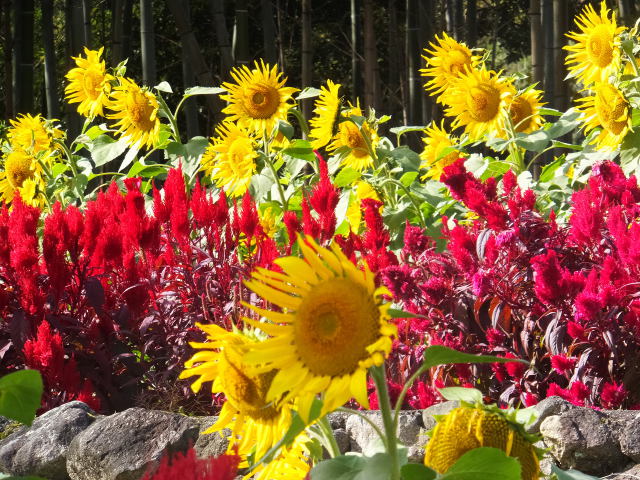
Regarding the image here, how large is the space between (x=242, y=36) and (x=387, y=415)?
260 inches

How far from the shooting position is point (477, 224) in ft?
10.1

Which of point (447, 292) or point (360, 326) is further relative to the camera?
point (447, 292)

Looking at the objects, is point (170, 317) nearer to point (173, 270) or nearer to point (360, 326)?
point (173, 270)

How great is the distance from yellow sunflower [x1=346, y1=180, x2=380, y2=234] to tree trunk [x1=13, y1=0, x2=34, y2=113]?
398 centimetres

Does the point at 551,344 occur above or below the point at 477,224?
below

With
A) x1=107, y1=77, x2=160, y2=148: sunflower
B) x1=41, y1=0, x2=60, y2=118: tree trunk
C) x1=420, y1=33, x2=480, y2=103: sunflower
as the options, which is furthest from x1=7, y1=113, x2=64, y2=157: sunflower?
x1=41, y1=0, x2=60, y2=118: tree trunk

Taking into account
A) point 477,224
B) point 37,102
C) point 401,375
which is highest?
point 37,102

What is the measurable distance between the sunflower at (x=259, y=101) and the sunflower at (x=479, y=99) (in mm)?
698

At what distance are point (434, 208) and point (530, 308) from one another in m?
1.52

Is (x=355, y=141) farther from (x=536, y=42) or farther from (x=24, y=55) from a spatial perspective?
(x=24, y=55)

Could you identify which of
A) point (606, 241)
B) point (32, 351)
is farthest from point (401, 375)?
point (32, 351)

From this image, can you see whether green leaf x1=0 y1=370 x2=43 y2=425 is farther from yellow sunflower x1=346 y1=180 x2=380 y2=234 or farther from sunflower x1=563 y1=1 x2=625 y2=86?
sunflower x1=563 y1=1 x2=625 y2=86

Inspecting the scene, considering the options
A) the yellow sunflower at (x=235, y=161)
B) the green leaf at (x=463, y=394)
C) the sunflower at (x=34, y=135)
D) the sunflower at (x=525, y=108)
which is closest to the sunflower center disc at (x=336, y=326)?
the green leaf at (x=463, y=394)

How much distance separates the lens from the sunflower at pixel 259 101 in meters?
4.15
